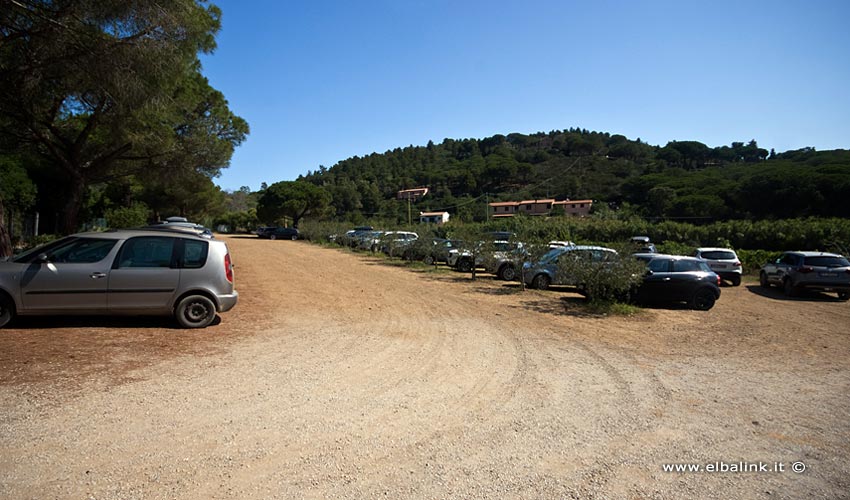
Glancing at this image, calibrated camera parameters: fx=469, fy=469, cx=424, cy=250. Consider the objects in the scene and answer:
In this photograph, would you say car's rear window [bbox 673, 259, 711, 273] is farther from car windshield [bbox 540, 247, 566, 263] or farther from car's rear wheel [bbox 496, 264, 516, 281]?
car's rear wheel [bbox 496, 264, 516, 281]

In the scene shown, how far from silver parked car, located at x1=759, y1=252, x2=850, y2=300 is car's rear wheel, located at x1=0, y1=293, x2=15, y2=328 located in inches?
757

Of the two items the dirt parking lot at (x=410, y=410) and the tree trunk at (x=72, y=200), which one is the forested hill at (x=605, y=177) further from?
the dirt parking lot at (x=410, y=410)

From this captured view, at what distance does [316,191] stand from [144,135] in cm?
4717

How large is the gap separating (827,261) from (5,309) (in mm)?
20067

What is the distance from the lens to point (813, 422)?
4410 millimetres

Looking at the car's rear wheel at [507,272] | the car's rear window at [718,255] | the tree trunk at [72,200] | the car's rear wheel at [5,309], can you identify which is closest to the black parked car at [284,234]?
the tree trunk at [72,200]

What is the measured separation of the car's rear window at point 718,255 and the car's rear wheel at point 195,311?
17.8 meters

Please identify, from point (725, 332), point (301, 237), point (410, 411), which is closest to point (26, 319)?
point (410, 411)

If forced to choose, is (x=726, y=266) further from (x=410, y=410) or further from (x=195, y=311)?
(x=195, y=311)

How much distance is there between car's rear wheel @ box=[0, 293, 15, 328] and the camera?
6.50 meters

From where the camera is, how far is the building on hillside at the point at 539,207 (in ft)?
235

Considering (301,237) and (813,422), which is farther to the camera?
(301,237)

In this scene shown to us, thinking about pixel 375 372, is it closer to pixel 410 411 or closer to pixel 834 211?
pixel 410 411

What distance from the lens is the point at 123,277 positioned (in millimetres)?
6812
